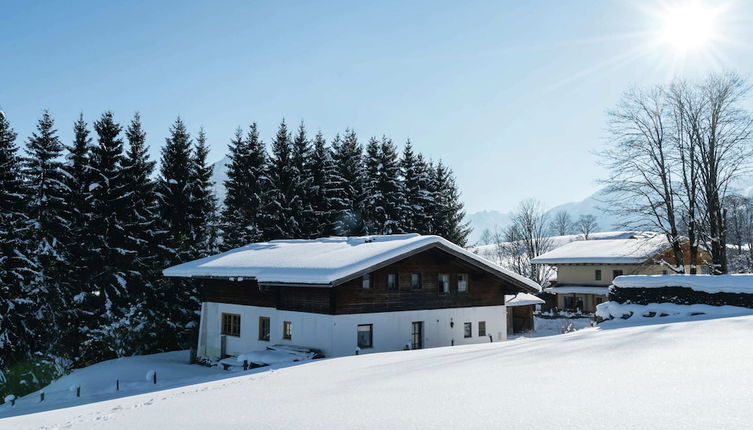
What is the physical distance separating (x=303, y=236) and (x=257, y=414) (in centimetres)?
3432

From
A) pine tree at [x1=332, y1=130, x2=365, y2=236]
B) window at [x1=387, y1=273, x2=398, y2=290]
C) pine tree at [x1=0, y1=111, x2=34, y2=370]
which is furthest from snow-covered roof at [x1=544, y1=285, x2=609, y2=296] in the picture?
pine tree at [x1=0, y1=111, x2=34, y2=370]

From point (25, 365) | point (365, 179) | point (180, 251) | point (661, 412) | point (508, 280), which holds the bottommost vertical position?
point (25, 365)

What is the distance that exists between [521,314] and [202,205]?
26669mm

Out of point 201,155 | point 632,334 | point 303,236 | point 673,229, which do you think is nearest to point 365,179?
point 303,236

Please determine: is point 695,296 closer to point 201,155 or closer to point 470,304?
point 470,304

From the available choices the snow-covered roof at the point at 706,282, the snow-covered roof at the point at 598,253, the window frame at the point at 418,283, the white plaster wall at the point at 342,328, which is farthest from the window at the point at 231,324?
the snow-covered roof at the point at 598,253

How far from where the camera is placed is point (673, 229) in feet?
102

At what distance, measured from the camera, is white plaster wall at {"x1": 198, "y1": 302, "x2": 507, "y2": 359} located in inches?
891

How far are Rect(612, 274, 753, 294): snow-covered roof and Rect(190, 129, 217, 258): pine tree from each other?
28.5 meters

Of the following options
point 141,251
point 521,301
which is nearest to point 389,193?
point 521,301

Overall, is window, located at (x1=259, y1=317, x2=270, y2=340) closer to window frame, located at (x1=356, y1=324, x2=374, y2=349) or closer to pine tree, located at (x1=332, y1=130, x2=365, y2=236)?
window frame, located at (x1=356, y1=324, x2=374, y2=349)

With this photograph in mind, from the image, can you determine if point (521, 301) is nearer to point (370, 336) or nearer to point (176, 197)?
point (370, 336)

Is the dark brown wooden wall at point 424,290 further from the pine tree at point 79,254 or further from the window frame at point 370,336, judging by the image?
the pine tree at point 79,254

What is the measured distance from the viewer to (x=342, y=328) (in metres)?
22.6
